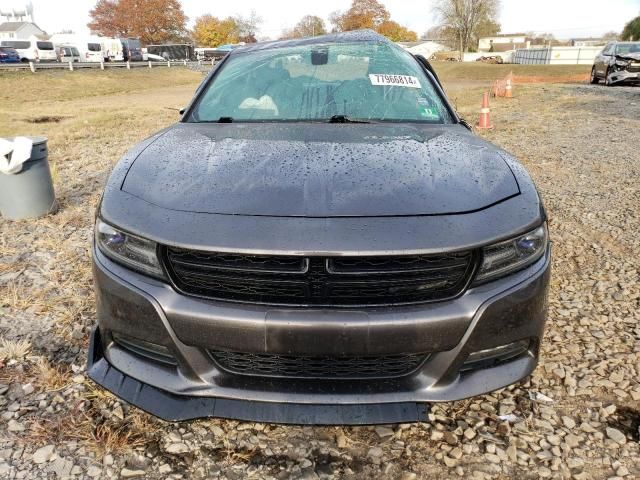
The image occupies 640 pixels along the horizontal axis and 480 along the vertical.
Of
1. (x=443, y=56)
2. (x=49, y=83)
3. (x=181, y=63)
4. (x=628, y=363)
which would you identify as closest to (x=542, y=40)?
(x=443, y=56)

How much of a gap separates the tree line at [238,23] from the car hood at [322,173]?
244 ft

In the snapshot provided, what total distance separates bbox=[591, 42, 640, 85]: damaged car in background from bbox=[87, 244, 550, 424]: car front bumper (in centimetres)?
1924

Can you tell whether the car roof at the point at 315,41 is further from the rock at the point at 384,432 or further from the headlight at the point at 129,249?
the rock at the point at 384,432

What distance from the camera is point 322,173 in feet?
6.08

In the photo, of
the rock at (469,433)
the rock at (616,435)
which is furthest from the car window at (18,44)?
the rock at (616,435)

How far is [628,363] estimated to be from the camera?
2.43 m

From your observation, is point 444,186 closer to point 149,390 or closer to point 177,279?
point 177,279

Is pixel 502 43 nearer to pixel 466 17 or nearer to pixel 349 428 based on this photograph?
pixel 466 17

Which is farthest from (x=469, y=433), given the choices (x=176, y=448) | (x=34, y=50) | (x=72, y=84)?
(x=34, y=50)

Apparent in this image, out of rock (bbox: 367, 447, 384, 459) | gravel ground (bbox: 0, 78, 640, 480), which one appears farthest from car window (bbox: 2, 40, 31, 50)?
rock (bbox: 367, 447, 384, 459)

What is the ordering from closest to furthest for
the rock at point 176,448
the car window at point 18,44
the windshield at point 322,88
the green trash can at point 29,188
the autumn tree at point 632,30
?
the rock at point 176,448, the windshield at point 322,88, the green trash can at point 29,188, the car window at point 18,44, the autumn tree at point 632,30

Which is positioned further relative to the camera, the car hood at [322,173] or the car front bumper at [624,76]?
the car front bumper at [624,76]

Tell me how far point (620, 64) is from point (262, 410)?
2020cm

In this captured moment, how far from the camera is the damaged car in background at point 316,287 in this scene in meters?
1.55
